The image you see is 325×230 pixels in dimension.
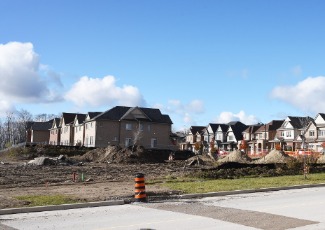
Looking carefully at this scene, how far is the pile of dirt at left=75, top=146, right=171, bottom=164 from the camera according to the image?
4844 centimetres

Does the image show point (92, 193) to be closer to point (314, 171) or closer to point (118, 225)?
A: point (118, 225)

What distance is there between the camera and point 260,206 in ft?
46.3

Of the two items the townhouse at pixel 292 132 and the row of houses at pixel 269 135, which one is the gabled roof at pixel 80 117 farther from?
the townhouse at pixel 292 132

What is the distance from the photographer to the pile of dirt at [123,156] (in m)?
48.4

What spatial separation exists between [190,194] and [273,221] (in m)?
6.03

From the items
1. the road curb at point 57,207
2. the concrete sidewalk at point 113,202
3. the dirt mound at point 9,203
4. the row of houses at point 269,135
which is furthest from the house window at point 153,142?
the road curb at point 57,207

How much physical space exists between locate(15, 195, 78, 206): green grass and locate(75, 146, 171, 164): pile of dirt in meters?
31.3

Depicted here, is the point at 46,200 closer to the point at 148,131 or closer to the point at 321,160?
the point at 321,160

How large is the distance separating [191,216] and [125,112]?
215 feet

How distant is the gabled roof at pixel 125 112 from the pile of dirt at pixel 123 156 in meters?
21.1

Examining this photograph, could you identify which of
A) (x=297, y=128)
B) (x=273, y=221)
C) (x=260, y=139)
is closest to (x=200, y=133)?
(x=260, y=139)

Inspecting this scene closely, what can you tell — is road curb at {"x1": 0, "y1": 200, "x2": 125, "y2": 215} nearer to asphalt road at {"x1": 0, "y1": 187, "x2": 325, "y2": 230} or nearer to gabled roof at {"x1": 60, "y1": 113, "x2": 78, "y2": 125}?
asphalt road at {"x1": 0, "y1": 187, "x2": 325, "y2": 230}

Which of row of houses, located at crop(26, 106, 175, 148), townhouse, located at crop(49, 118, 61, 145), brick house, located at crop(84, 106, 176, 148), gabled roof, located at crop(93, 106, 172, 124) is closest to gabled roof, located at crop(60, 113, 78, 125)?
townhouse, located at crop(49, 118, 61, 145)

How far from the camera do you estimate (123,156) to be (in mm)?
49094
